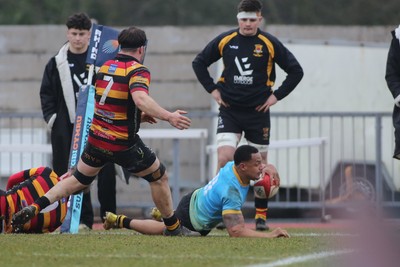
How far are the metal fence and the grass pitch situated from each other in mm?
5350

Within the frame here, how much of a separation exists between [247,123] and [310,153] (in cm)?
418

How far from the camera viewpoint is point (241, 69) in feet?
34.2

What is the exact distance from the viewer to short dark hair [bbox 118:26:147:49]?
8539 millimetres

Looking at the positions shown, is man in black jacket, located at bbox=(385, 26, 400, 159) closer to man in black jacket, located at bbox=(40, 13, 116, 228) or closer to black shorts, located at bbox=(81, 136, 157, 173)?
black shorts, located at bbox=(81, 136, 157, 173)

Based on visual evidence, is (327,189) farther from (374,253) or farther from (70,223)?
(374,253)

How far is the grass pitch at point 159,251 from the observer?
6570mm

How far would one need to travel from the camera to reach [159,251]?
23.9 feet

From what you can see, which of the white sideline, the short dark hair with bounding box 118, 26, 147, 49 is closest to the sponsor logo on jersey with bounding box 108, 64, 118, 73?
the short dark hair with bounding box 118, 26, 147, 49

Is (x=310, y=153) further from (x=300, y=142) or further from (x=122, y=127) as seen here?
(x=122, y=127)

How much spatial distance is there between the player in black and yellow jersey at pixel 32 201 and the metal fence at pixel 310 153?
423 centimetres

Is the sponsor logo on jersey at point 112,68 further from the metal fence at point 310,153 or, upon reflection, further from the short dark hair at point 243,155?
the metal fence at point 310,153

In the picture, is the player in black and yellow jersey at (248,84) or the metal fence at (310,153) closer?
the player in black and yellow jersey at (248,84)

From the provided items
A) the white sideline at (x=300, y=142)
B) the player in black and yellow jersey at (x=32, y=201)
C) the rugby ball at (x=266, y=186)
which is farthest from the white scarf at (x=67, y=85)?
the white sideline at (x=300, y=142)

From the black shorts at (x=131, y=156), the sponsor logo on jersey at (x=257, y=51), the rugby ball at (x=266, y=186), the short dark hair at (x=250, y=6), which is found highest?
the short dark hair at (x=250, y=6)
